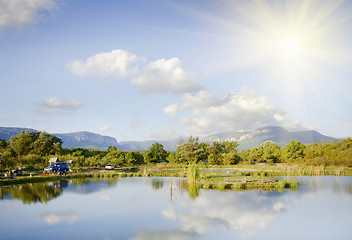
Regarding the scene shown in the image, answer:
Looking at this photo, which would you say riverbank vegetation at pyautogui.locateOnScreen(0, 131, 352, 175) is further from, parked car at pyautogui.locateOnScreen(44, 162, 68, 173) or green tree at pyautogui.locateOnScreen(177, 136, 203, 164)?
parked car at pyautogui.locateOnScreen(44, 162, 68, 173)

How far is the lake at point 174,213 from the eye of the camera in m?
15.6

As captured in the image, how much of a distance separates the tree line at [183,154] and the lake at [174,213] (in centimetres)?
2683

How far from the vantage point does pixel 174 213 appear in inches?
783

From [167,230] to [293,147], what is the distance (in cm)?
5734

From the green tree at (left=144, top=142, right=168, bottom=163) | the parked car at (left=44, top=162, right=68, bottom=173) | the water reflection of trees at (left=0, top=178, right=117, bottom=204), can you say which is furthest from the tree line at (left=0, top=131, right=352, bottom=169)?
the water reflection of trees at (left=0, top=178, right=117, bottom=204)

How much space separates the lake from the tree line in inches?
1056

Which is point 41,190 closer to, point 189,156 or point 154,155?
point 154,155

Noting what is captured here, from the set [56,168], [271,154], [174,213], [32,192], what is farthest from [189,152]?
[174,213]

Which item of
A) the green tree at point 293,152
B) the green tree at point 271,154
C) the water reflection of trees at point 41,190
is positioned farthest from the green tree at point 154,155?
the water reflection of trees at point 41,190

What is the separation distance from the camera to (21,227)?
638 inches

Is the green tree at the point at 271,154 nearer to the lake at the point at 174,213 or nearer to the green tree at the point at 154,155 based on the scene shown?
the green tree at the point at 154,155

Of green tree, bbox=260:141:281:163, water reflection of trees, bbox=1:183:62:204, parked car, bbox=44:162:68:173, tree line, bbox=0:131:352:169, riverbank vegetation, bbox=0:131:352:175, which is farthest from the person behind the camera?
green tree, bbox=260:141:281:163

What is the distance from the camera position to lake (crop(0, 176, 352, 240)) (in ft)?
51.2

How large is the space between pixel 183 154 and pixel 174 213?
162 feet
